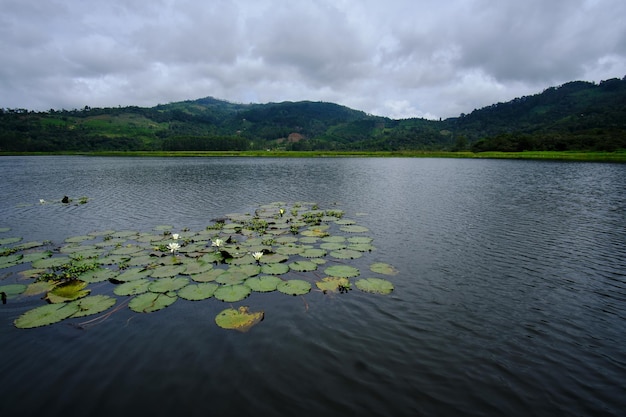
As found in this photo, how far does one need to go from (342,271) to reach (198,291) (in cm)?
530

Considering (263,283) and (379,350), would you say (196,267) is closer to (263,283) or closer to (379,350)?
(263,283)

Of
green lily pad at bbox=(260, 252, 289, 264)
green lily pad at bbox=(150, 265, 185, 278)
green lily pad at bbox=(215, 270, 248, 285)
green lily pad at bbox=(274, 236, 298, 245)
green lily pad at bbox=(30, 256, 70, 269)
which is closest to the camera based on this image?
green lily pad at bbox=(215, 270, 248, 285)

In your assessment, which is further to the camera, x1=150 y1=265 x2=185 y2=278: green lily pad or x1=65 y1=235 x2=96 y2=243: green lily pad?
x1=65 y1=235 x2=96 y2=243: green lily pad

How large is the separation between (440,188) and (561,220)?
16.8 m

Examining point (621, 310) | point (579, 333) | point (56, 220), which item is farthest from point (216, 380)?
point (56, 220)

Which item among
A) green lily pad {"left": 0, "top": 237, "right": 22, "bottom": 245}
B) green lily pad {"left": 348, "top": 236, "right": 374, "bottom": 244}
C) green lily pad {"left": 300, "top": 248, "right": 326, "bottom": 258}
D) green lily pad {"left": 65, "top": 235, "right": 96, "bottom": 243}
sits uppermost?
green lily pad {"left": 300, "top": 248, "right": 326, "bottom": 258}

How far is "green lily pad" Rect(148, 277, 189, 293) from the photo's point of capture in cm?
1001

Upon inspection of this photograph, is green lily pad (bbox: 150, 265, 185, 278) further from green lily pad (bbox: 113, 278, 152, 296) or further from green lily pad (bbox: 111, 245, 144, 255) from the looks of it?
green lily pad (bbox: 111, 245, 144, 255)

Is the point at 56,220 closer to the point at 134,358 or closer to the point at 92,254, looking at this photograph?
the point at 92,254

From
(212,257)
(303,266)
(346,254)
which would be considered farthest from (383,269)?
(212,257)

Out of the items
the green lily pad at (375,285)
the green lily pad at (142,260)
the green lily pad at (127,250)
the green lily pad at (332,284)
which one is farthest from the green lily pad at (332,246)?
the green lily pad at (127,250)

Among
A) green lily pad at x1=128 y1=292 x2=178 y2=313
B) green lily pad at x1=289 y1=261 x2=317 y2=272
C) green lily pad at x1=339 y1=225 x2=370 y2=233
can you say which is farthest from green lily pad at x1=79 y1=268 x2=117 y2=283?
green lily pad at x1=339 y1=225 x2=370 y2=233

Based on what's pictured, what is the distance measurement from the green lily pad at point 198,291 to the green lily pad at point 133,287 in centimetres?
130

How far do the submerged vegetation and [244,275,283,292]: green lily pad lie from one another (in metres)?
0.03
